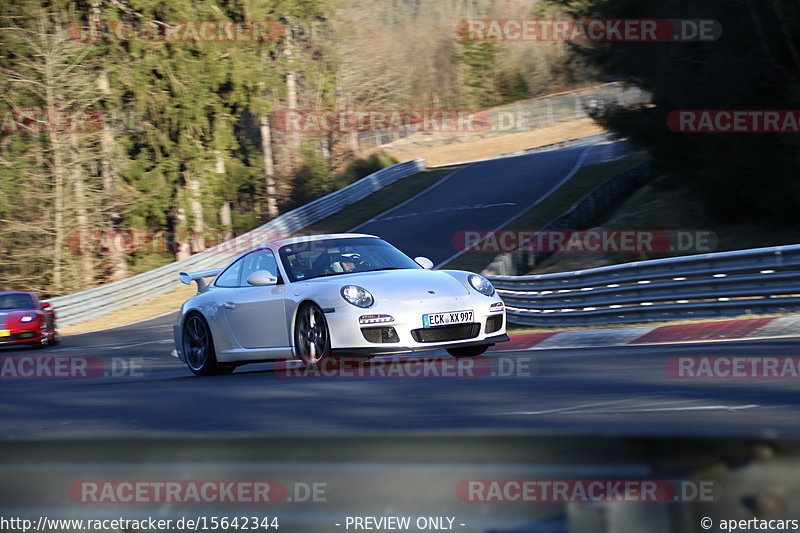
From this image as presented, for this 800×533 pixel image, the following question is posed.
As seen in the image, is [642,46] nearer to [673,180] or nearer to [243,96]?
[673,180]

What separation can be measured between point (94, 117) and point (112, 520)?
34.5 metres

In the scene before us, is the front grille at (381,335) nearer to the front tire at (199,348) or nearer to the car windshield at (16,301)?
the front tire at (199,348)

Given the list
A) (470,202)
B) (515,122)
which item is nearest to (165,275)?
(470,202)

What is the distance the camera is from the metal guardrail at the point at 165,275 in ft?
90.3

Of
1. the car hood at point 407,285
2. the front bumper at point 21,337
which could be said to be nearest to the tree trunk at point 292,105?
the front bumper at point 21,337

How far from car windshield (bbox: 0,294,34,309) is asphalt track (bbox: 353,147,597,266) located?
11.8 m

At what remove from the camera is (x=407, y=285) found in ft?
30.4

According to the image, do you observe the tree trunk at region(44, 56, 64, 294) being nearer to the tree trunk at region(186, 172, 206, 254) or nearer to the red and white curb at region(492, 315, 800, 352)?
the tree trunk at region(186, 172, 206, 254)

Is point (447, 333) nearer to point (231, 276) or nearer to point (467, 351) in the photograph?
point (467, 351)

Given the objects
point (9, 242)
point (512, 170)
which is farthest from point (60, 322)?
point (512, 170)

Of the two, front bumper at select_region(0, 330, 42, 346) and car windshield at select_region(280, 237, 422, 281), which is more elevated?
car windshield at select_region(280, 237, 422, 281)

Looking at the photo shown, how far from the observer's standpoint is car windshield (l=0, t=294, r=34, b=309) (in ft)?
65.8

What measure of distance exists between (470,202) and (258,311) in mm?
29820

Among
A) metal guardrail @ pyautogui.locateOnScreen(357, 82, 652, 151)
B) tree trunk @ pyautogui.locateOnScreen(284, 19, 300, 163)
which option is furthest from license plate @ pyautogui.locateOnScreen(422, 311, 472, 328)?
metal guardrail @ pyautogui.locateOnScreen(357, 82, 652, 151)
